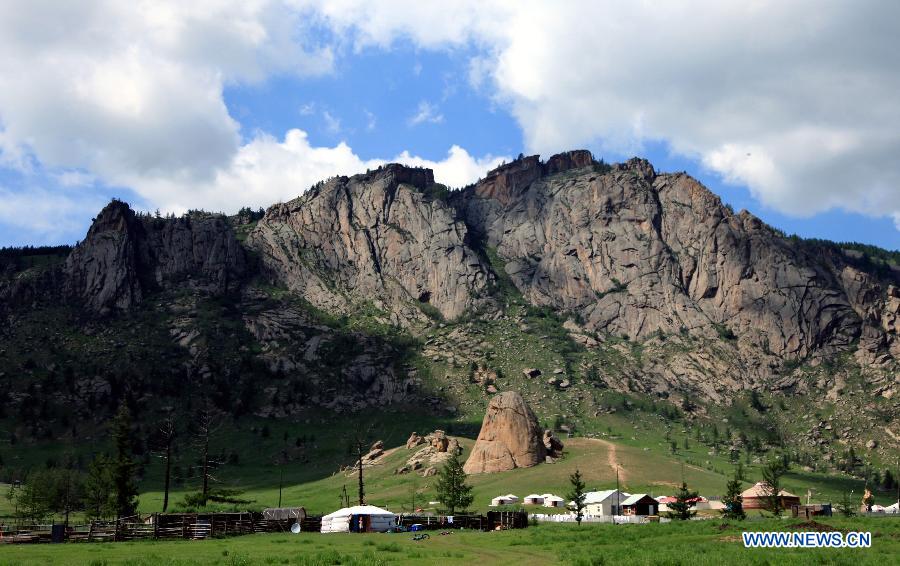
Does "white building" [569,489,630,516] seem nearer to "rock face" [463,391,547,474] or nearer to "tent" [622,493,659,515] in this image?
"tent" [622,493,659,515]

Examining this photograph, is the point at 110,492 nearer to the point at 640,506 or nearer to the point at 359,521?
the point at 359,521

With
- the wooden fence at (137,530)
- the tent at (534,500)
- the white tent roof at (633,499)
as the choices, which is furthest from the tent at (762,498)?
the wooden fence at (137,530)

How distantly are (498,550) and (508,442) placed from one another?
10055 cm

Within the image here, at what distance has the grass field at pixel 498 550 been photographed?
142ft

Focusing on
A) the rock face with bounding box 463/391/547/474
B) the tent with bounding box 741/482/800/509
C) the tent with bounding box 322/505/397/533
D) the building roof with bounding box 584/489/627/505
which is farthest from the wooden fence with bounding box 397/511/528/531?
the rock face with bounding box 463/391/547/474

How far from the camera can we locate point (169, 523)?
62.3 metres

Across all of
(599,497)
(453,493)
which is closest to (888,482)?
(599,497)

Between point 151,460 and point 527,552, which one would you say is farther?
point 151,460

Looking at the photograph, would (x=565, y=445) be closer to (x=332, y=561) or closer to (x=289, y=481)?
(x=289, y=481)

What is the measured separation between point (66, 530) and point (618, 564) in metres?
41.3

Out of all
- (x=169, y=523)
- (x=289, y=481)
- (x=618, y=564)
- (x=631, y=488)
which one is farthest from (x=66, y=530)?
(x=289, y=481)

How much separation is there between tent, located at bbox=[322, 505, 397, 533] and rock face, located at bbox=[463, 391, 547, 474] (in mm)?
77504

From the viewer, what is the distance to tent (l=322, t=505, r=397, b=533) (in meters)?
72.9

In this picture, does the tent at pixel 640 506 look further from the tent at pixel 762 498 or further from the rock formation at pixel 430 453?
the rock formation at pixel 430 453
